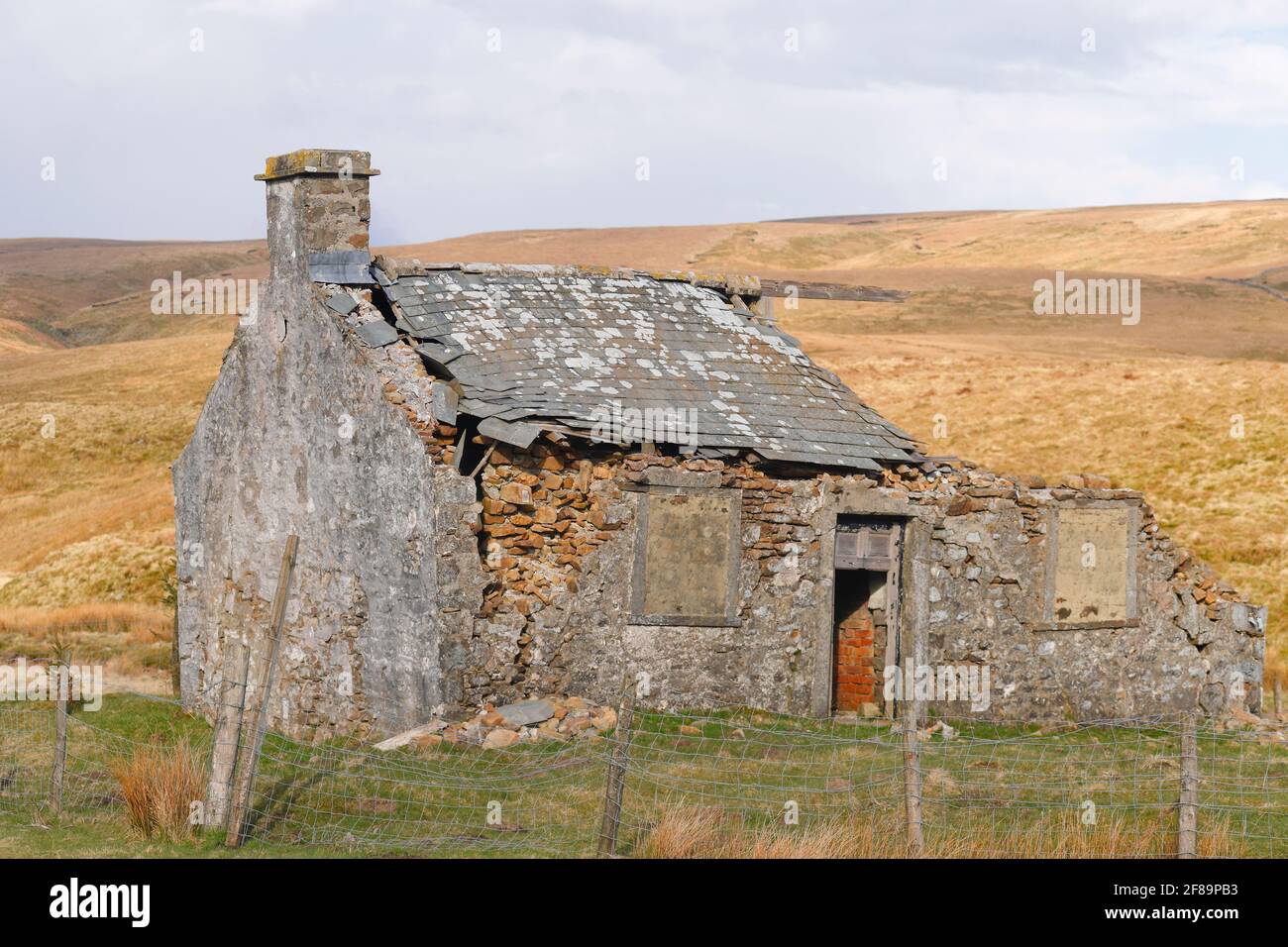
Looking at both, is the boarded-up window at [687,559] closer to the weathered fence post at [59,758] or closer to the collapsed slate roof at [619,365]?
the collapsed slate roof at [619,365]

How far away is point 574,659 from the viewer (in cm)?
1455

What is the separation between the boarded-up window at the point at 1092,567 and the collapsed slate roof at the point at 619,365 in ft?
6.17

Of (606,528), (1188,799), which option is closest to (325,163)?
(606,528)

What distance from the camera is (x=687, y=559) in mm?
14961

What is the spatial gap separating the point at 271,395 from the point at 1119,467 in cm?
2296

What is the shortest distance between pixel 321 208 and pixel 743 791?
791 centimetres

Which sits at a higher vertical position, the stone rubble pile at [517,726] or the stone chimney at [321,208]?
the stone chimney at [321,208]

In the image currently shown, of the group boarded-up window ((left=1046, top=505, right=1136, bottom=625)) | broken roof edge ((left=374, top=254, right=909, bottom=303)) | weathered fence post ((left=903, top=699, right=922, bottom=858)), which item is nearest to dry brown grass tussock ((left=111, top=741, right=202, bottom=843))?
weathered fence post ((left=903, top=699, right=922, bottom=858))

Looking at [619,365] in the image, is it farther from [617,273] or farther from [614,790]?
[614,790]

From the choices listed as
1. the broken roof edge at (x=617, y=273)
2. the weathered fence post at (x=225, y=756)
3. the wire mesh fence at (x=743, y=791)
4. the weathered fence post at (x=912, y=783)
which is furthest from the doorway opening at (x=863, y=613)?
the weathered fence post at (x=225, y=756)

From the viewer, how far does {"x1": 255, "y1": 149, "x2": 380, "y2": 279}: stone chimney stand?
631 inches

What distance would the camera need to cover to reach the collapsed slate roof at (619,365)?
14797 mm
